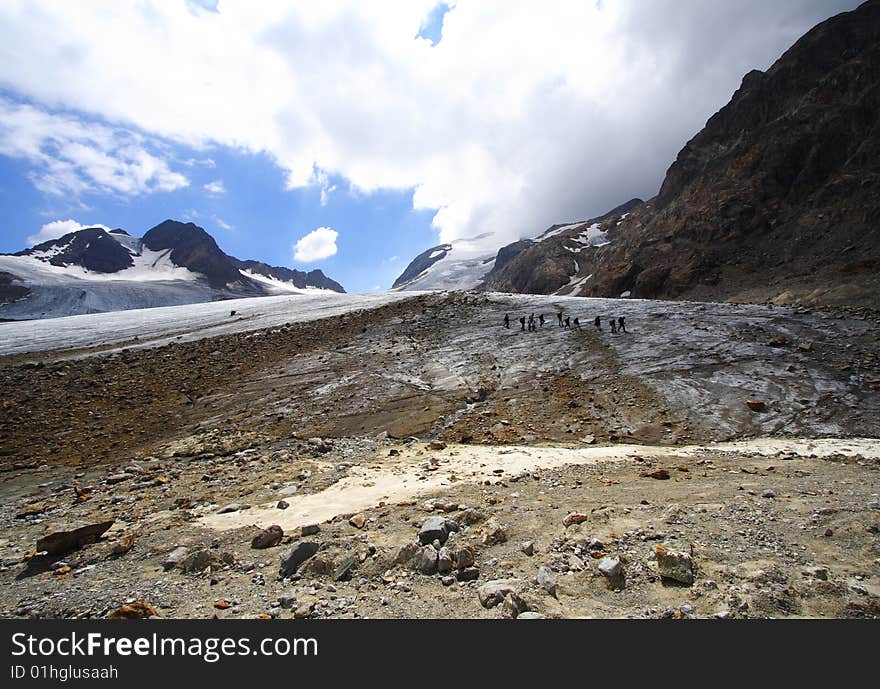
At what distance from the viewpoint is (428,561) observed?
4688mm

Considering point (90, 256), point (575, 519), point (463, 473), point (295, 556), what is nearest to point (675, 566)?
point (575, 519)

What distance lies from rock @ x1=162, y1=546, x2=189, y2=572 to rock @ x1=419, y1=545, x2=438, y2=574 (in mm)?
3395

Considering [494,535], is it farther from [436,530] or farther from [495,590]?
[495,590]

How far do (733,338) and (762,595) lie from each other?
1632 centimetres

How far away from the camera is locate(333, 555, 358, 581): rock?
468 centimetres

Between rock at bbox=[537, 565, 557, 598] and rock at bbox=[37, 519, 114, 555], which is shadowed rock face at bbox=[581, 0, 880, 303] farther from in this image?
rock at bbox=[37, 519, 114, 555]

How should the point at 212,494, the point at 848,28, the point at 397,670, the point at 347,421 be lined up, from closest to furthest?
the point at 397,670, the point at 212,494, the point at 347,421, the point at 848,28

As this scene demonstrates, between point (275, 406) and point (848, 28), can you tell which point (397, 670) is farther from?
point (848, 28)

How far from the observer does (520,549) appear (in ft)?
16.3

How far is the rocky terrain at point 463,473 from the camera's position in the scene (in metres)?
4.23

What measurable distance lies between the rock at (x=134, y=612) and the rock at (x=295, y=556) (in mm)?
1280

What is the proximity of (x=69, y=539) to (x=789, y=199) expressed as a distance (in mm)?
70736

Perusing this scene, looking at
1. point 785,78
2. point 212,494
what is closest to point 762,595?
point 212,494

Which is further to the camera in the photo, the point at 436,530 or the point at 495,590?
the point at 436,530
